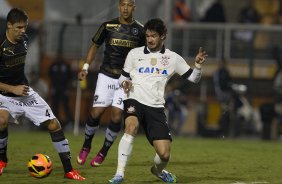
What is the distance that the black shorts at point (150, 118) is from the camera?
36.3 feet

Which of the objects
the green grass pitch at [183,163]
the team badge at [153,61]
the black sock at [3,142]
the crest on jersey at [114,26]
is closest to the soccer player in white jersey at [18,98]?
the black sock at [3,142]

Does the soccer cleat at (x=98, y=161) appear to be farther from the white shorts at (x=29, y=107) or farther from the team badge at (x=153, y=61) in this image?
the team badge at (x=153, y=61)

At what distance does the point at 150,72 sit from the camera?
11289 mm

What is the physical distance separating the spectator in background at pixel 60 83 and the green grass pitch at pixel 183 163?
3.49 meters

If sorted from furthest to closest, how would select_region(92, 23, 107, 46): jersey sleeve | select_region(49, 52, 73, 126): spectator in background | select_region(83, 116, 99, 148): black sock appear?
select_region(49, 52, 73, 126): spectator in background → select_region(83, 116, 99, 148): black sock → select_region(92, 23, 107, 46): jersey sleeve

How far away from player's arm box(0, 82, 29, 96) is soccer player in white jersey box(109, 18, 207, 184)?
49.9 inches

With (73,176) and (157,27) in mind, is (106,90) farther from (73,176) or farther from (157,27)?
(157,27)

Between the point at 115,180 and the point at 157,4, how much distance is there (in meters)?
13.9

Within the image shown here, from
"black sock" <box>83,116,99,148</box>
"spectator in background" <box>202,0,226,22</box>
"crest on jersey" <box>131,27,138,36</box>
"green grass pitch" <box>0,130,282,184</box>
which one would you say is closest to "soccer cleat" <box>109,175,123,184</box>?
"green grass pitch" <box>0,130,282,184</box>

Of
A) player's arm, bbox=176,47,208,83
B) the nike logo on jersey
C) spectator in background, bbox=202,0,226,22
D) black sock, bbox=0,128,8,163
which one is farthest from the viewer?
spectator in background, bbox=202,0,226,22

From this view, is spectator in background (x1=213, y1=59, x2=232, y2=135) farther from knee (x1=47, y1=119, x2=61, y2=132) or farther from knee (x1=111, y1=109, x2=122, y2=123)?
knee (x1=47, y1=119, x2=61, y2=132)

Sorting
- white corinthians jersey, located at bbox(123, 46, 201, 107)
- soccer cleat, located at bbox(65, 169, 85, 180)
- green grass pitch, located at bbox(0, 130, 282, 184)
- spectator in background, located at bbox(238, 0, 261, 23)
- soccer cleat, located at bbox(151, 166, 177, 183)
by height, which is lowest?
green grass pitch, located at bbox(0, 130, 282, 184)

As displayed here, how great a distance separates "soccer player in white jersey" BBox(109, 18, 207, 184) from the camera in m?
11.0

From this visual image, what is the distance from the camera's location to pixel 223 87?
23531 mm
